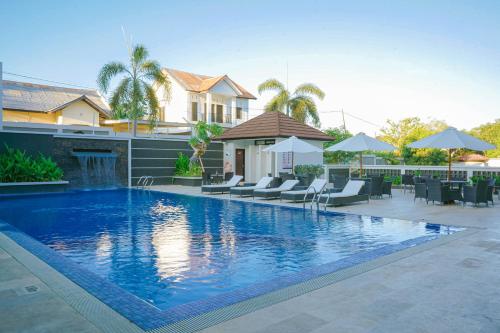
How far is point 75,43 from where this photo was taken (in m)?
25.3

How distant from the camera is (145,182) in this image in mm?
23047

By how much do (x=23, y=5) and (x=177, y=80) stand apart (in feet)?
52.1

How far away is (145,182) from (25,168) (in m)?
6.49

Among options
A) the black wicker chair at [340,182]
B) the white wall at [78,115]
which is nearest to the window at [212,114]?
the white wall at [78,115]

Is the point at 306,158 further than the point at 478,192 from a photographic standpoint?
Yes

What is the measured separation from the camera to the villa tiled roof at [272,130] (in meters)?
22.7

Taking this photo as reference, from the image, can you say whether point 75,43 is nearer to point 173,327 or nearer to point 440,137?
point 440,137

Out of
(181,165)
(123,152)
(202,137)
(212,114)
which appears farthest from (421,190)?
(212,114)

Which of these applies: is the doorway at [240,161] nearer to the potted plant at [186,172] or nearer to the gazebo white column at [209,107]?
the potted plant at [186,172]

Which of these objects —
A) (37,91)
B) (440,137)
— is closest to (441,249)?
(440,137)

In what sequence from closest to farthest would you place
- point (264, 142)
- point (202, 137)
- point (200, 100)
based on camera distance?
point (202, 137) → point (264, 142) → point (200, 100)

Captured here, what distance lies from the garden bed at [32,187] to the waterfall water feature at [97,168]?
2.12 m

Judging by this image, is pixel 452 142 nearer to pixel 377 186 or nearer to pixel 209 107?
pixel 377 186

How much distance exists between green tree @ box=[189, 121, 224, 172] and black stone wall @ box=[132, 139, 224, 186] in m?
1.47
